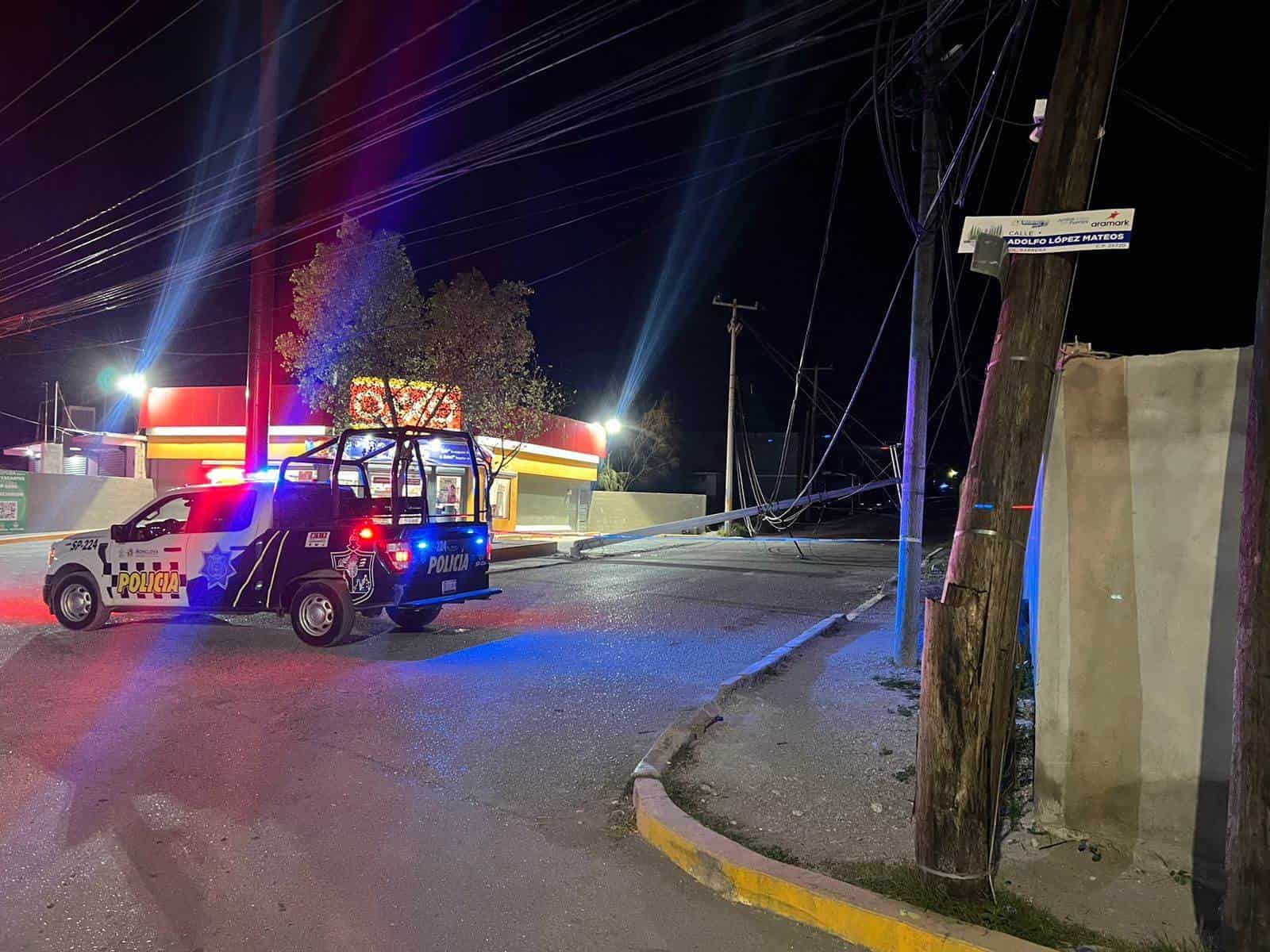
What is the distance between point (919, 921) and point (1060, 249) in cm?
286

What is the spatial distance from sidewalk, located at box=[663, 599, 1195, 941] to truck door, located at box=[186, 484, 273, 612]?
5.63 m

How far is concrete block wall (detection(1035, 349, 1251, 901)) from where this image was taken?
13.7ft

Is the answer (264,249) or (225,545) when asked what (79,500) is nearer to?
(264,249)

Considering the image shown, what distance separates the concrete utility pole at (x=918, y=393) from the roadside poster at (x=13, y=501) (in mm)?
27876

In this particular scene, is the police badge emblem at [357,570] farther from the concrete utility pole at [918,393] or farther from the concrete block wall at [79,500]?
→ the concrete block wall at [79,500]

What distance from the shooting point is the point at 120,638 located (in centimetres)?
998

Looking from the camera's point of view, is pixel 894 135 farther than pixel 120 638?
No

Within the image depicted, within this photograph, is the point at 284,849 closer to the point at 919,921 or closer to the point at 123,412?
the point at 919,921

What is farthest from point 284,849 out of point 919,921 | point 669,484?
point 669,484

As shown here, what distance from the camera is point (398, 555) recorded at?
9477mm

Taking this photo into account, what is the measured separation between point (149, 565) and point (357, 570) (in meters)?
2.60

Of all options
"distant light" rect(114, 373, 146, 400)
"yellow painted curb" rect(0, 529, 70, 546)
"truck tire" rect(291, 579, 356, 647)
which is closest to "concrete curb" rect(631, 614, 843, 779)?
"truck tire" rect(291, 579, 356, 647)

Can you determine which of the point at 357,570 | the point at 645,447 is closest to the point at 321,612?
the point at 357,570

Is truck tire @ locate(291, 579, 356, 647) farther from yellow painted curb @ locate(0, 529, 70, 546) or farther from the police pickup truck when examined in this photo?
yellow painted curb @ locate(0, 529, 70, 546)
